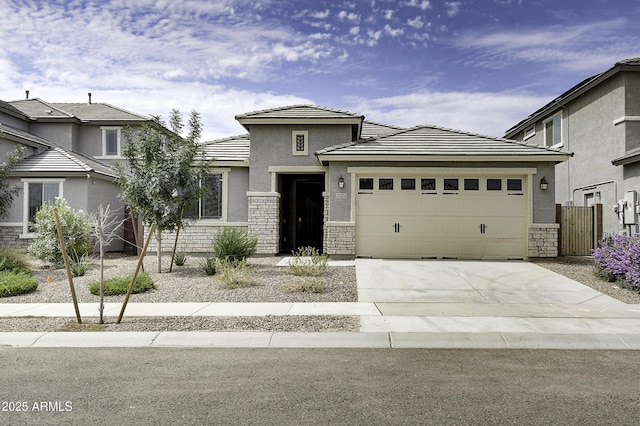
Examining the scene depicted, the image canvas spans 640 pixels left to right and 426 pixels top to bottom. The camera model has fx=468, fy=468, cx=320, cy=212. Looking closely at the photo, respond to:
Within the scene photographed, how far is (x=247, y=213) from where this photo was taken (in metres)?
17.9

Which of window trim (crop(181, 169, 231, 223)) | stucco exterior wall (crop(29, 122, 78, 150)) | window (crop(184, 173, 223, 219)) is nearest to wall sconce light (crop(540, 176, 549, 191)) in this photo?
window trim (crop(181, 169, 231, 223))

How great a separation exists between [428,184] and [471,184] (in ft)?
4.69

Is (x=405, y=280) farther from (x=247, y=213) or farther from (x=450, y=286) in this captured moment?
(x=247, y=213)

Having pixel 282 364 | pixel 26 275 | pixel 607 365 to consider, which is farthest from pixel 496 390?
pixel 26 275

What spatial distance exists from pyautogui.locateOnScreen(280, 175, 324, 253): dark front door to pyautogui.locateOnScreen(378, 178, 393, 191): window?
372 cm

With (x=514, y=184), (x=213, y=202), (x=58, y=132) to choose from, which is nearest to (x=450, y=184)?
(x=514, y=184)

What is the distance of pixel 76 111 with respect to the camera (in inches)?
1073

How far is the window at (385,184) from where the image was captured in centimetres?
1583

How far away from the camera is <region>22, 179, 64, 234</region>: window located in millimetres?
18578

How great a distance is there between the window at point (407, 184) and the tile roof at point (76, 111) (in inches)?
627

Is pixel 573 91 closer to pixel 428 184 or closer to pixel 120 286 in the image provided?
pixel 428 184

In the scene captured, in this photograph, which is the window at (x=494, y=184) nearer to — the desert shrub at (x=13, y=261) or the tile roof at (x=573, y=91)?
the tile roof at (x=573, y=91)

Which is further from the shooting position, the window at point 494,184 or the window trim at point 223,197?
the window trim at point 223,197

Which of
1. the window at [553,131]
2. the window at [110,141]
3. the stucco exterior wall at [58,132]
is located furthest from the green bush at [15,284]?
the window at [553,131]
